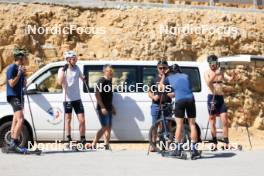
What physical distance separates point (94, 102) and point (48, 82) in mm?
1100

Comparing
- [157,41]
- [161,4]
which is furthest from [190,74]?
[161,4]

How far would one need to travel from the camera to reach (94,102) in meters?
12.6

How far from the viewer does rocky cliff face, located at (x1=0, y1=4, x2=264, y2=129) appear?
750 inches

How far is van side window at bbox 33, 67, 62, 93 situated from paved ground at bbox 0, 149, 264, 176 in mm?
1892

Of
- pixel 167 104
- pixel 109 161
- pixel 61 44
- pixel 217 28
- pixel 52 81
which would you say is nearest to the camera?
pixel 109 161

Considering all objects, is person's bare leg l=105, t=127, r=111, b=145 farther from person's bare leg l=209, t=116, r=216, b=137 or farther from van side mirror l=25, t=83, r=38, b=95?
person's bare leg l=209, t=116, r=216, b=137

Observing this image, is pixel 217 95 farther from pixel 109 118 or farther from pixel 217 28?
pixel 217 28

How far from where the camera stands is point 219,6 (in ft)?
72.5

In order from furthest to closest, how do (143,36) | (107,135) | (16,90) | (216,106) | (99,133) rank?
(143,36) → (107,135) → (99,133) → (216,106) → (16,90)

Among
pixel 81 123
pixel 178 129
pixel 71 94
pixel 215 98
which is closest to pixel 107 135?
pixel 81 123

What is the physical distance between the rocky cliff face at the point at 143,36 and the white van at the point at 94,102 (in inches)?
222

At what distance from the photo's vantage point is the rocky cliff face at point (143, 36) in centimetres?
1906

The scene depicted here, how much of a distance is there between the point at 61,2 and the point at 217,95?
961 cm

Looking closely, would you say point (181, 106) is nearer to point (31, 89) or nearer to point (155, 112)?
point (155, 112)
